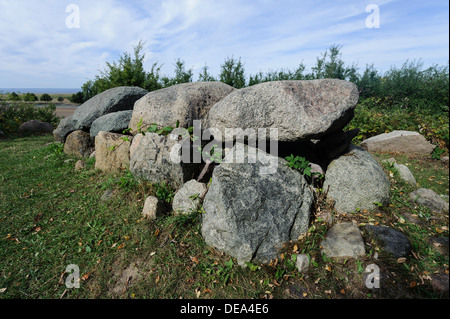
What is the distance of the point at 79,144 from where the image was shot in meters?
7.37

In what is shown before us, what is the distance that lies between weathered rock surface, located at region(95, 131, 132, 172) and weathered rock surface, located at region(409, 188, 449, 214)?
567 centimetres

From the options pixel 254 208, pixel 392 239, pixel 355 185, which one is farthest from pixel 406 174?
pixel 254 208

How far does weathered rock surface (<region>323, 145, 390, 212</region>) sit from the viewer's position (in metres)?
4.11

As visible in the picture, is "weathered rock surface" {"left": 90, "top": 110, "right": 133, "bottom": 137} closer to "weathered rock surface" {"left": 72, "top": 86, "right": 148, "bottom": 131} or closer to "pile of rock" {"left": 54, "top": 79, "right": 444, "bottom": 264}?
"weathered rock surface" {"left": 72, "top": 86, "right": 148, "bottom": 131}

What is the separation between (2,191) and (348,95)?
7.37m

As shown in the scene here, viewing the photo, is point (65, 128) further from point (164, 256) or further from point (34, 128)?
point (164, 256)

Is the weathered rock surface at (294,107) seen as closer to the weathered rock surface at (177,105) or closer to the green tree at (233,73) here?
the weathered rock surface at (177,105)

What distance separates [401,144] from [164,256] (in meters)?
6.23

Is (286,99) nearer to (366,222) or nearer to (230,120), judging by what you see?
(230,120)

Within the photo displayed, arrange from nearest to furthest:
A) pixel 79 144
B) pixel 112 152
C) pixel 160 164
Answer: pixel 160 164, pixel 112 152, pixel 79 144

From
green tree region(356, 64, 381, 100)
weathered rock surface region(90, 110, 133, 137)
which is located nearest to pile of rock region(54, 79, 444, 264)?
weathered rock surface region(90, 110, 133, 137)

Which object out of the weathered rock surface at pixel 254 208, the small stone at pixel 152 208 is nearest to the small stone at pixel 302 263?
the weathered rock surface at pixel 254 208

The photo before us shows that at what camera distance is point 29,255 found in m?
3.77
